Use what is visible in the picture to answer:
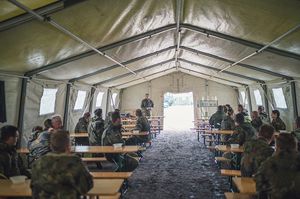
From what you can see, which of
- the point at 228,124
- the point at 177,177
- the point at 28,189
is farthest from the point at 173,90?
the point at 28,189

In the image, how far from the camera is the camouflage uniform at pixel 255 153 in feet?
10.3

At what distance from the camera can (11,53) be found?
448cm

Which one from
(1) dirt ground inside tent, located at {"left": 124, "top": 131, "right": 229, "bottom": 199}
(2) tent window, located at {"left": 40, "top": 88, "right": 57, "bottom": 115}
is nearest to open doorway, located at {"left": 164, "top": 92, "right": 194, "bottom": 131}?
(1) dirt ground inside tent, located at {"left": 124, "top": 131, "right": 229, "bottom": 199}

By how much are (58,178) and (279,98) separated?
8.29 m

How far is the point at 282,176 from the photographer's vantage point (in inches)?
93.2

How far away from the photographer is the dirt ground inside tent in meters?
4.59

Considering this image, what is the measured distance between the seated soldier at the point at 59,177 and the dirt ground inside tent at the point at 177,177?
2334mm

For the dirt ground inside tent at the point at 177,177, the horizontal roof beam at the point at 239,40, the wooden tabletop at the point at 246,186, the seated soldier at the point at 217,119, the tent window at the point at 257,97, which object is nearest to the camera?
the wooden tabletop at the point at 246,186

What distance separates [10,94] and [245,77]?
26.9 feet

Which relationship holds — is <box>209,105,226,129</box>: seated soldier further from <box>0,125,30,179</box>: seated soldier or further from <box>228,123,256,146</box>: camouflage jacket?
<box>0,125,30,179</box>: seated soldier

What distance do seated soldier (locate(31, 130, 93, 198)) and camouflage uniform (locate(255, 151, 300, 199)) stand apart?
62.0 inches

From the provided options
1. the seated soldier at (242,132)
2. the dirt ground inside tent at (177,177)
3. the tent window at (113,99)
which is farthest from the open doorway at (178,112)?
the seated soldier at (242,132)

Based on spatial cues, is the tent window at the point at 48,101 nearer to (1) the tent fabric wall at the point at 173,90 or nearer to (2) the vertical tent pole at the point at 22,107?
(2) the vertical tent pole at the point at 22,107

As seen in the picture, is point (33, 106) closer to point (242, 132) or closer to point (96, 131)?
point (96, 131)
